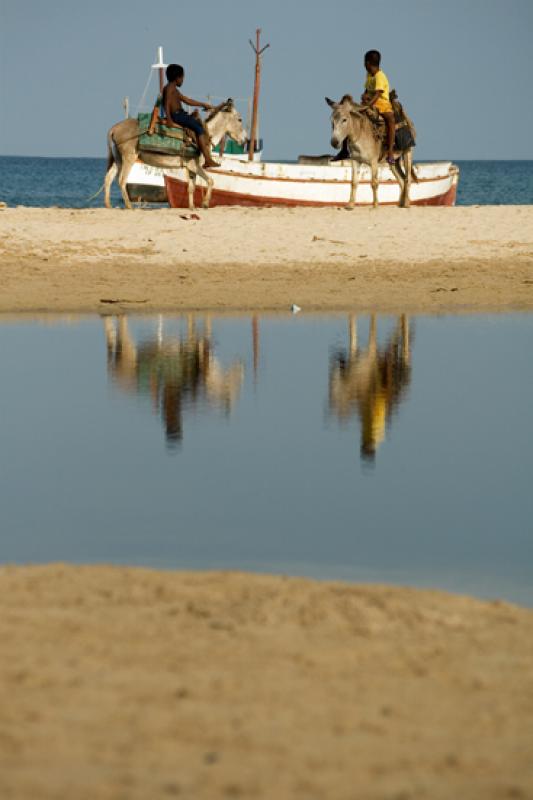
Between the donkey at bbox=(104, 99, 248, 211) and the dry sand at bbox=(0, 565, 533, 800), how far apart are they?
19.7 metres

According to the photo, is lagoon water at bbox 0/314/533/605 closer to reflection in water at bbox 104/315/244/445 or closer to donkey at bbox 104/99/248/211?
reflection in water at bbox 104/315/244/445

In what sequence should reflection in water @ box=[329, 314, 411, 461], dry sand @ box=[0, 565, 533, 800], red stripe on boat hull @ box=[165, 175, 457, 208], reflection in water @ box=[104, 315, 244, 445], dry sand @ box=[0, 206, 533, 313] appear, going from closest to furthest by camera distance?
dry sand @ box=[0, 565, 533, 800] → reflection in water @ box=[329, 314, 411, 461] → reflection in water @ box=[104, 315, 244, 445] → dry sand @ box=[0, 206, 533, 313] → red stripe on boat hull @ box=[165, 175, 457, 208]

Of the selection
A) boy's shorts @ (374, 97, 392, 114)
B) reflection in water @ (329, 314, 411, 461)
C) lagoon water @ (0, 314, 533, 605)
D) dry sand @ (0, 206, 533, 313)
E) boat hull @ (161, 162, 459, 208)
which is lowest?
lagoon water @ (0, 314, 533, 605)

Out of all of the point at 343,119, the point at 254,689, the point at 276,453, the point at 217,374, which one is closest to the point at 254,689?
the point at 254,689

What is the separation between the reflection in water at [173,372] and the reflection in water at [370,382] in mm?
812

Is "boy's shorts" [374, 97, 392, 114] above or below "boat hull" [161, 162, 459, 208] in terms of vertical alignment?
above

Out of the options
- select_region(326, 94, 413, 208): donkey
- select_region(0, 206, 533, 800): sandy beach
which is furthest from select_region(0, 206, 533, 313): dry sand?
select_region(0, 206, 533, 800): sandy beach

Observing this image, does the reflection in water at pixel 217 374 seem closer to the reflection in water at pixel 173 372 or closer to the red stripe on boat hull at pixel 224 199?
the reflection in water at pixel 173 372

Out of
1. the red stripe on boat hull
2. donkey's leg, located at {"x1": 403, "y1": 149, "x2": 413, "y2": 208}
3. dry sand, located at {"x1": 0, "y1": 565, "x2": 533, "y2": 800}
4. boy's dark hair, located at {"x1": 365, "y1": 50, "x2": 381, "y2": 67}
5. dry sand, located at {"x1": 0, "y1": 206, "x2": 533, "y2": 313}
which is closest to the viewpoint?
dry sand, located at {"x1": 0, "y1": 565, "x2": 533, "y2": 800}

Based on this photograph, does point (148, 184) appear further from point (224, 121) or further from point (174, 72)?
point (174, 72)

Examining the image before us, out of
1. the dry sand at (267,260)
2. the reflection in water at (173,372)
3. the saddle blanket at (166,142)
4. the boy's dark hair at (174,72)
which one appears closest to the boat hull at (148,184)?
the saddle blanket at (166,142)

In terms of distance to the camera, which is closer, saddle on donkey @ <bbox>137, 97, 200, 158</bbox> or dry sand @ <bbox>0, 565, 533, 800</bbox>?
dry sand @ <bbox>0, 565, 533, 800</bbox>

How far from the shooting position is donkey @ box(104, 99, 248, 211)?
26.2 metres

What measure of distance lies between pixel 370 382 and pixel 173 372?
163cm
